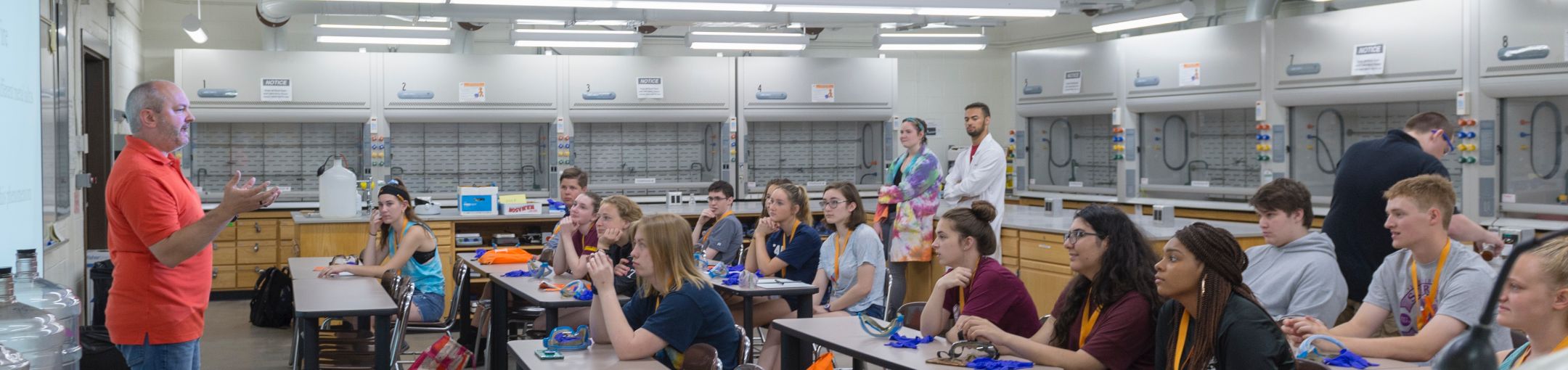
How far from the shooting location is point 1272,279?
12.5 ft

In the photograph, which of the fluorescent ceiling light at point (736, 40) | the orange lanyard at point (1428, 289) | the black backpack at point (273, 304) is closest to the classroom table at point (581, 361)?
the orange lanyard at point (1428, 289)

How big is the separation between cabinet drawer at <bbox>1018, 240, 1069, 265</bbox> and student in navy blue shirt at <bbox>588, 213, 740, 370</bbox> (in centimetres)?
339

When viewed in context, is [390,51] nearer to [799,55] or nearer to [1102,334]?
[799,55]

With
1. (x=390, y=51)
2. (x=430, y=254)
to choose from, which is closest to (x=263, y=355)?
(x=430, y=254)

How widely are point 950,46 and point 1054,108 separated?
129cm

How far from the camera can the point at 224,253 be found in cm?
902

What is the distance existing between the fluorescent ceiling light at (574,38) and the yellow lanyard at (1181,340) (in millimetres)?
6416

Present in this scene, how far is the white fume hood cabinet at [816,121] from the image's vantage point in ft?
33.2

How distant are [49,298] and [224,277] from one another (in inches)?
294

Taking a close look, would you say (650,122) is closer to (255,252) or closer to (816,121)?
(816,121)

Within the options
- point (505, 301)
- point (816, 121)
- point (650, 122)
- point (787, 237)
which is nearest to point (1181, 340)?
point (787, 237)

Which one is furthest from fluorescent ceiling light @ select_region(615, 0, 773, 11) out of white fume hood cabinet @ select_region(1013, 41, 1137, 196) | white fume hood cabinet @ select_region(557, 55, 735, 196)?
white fume hood cabinet @ select_region(1013, 41, 1137, 196)

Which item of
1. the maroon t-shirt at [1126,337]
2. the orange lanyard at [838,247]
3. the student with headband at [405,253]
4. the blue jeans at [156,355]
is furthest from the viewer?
the student with headband at [405,253]

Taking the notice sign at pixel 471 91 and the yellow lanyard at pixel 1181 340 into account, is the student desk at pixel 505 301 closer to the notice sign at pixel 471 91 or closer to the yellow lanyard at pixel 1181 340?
the yellow lanyard at pixel 1181 340
